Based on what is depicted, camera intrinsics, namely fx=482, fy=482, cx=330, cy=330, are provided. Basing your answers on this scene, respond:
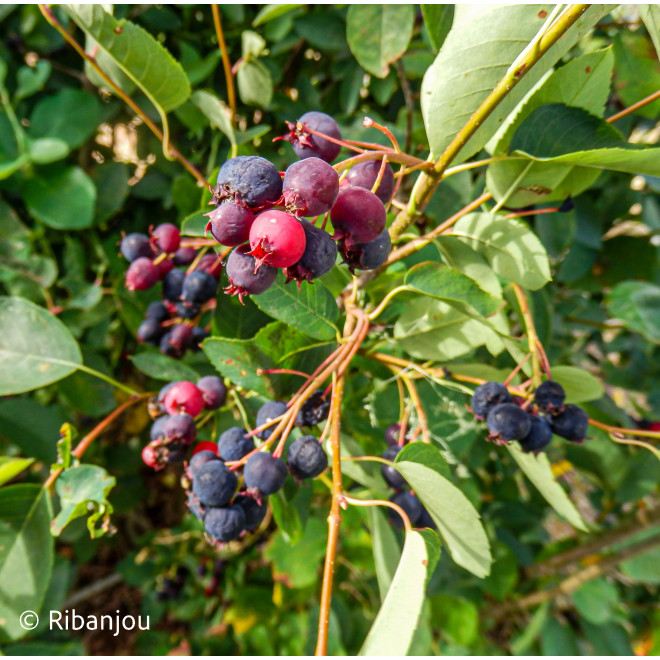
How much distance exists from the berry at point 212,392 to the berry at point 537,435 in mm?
477

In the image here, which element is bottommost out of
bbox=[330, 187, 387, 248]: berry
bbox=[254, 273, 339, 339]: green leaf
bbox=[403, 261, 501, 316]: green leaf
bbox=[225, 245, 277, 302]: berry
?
bbox=[254, 273, 339, 339]: green leaf

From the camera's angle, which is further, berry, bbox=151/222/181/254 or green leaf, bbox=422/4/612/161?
berry, bbox=151/222/181/254

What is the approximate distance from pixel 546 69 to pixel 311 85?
0.86 meters

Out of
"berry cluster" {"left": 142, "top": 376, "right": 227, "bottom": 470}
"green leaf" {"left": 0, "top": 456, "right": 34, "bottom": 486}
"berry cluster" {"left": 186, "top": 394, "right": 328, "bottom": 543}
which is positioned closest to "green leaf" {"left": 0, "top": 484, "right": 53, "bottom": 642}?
"green leaf" {"left": 0, "top": 456, "right": 34, "bottom": 486}

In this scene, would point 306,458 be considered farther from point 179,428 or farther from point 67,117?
point 67,117

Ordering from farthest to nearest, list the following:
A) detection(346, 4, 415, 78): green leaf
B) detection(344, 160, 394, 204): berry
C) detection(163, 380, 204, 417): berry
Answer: detection(346, 4, 415, 78): green leaf < detection(163, 380, 204, 417): berry < detection(344, 160, 394, 204): berry

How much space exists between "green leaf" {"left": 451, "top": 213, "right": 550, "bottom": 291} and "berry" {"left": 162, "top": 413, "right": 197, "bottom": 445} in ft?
1.55

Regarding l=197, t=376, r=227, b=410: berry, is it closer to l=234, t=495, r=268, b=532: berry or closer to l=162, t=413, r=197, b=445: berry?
l=162, t=413, r=197, b=445: berry

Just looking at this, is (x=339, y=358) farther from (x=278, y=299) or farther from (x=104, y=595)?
(x=104, y=595)

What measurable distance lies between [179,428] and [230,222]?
38 cm

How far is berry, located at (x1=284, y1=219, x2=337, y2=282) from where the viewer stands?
442mm

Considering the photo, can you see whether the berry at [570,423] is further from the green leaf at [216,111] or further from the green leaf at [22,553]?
the green leaf at [22,553]

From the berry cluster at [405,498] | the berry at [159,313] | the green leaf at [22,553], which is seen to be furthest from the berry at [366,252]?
the green leaf at [22,553]

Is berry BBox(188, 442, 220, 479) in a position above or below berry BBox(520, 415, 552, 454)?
below
